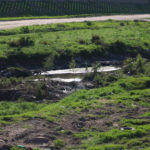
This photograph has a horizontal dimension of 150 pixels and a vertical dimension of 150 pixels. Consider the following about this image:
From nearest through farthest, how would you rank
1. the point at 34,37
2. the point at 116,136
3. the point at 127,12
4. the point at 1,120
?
the point at 116,136 < the point at 1,120 < the point at 34,37 < the point at 127,12

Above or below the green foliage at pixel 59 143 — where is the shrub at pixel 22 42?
above

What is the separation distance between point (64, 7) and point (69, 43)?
22014 millimetres

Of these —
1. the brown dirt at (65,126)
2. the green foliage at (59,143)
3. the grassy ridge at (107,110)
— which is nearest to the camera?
the green foliage at (59,143)

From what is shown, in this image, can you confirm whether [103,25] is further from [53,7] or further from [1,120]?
[1,120]

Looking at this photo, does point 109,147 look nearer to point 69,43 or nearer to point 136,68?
point 136,68

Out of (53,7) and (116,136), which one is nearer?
(116,136)

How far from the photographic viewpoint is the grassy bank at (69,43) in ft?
112

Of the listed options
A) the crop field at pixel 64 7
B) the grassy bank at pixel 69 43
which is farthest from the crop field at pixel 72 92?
the crop field at pixel 64 7

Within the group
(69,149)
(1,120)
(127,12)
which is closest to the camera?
(69,149)

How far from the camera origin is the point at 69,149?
15141 millimetres

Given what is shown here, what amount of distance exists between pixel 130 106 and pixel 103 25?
95.5 ft

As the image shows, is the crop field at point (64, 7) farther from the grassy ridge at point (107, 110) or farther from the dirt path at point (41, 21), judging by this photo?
the grassy ridge at point (107, 110)

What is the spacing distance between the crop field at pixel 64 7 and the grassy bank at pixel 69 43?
31.4 feet

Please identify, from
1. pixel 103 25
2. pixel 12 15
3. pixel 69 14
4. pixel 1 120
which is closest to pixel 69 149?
pixel 1 120
